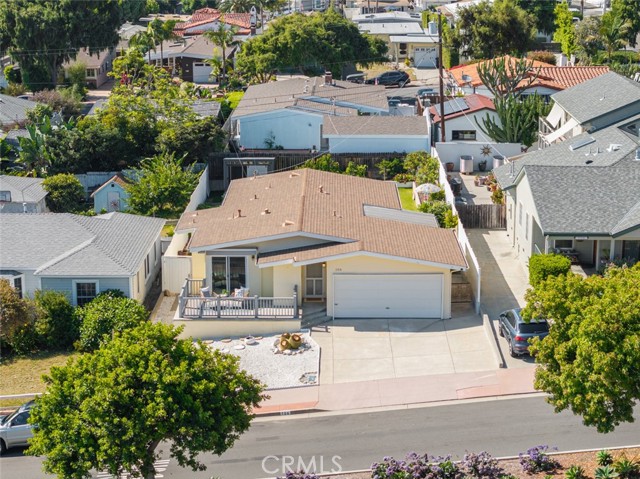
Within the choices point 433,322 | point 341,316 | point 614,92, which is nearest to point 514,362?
point 433,322

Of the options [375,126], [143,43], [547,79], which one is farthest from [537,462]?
[143,43]

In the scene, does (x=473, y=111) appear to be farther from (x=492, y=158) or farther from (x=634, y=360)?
(x=634, y=360)

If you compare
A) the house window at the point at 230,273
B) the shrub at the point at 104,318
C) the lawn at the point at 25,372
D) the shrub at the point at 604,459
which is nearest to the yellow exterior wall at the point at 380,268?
the house window at the point at 230,273

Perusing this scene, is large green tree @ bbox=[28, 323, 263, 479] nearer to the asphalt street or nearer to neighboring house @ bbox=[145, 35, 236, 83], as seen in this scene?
the asphalt street

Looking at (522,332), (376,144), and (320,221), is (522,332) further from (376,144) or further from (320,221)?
(376,144)

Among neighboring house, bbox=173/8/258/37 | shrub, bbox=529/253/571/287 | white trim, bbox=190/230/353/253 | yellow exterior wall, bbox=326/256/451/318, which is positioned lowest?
shrub, bbox=529/253/571/287

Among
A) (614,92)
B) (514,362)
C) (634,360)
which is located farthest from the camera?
(614,92)

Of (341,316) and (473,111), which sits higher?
(473,111)

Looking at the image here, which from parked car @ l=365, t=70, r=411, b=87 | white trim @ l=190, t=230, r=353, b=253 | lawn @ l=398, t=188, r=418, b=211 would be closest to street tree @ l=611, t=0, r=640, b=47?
parked car @ l=365, t=70, r=411, b=87
